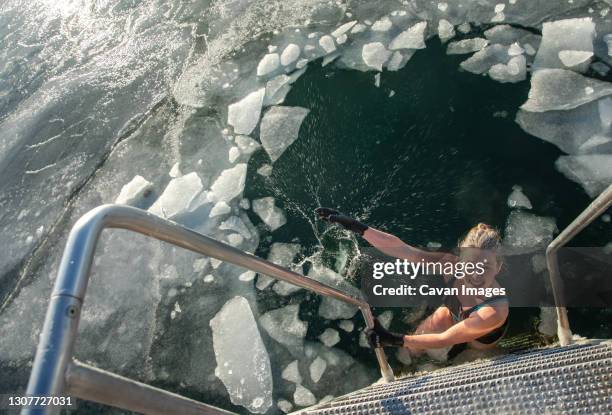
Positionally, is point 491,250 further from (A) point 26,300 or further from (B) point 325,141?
(A) point 26,300

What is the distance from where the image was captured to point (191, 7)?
5.08 m

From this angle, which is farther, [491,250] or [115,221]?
[491,250]

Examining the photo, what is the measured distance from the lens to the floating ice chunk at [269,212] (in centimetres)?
337

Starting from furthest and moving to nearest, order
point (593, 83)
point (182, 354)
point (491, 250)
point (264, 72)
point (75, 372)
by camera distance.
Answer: point (264, 72), point (593, 83), point (182, 354), point (491, 250), point (75, 372)

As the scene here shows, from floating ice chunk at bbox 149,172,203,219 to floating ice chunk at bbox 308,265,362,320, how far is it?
3.74ft

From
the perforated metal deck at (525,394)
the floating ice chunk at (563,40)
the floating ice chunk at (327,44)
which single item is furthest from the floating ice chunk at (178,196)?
the floating ice chunk at (563,40)

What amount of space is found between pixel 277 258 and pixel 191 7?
3349mm

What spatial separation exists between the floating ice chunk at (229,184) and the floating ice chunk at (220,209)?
38mm

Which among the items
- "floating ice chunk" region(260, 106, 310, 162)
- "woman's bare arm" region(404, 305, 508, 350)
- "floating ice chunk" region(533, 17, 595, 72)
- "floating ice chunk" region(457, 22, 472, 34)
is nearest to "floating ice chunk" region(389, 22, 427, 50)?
"floating ice chunk" region(457, 22, 472, 34)

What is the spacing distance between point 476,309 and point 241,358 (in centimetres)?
142

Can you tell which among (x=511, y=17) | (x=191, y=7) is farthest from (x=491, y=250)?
(x=191, y=7)

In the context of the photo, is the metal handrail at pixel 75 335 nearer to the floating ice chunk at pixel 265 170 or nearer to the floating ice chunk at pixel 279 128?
the floating ice chunk at pixel 265 170

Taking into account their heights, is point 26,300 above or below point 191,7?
below

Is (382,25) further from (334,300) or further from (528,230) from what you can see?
(334,300)
